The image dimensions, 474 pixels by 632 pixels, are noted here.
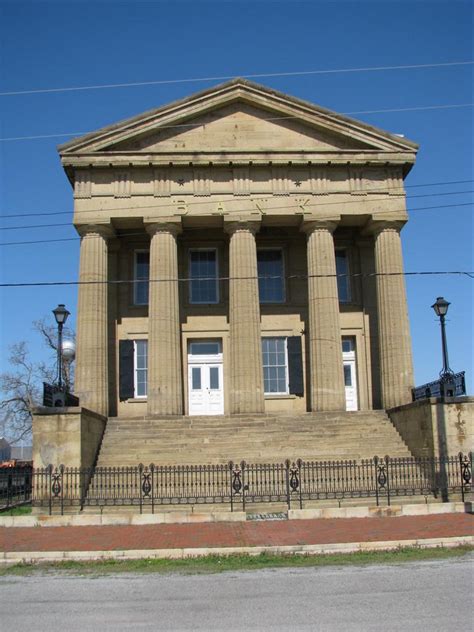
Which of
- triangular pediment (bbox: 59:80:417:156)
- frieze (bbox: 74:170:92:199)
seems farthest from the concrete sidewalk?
triangular pediment (bbox: 59:80:417:156)

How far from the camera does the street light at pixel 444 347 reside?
22.1m

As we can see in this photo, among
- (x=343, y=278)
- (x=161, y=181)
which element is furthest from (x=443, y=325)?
(x=161, y=181)

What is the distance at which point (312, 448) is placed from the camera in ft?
76.3

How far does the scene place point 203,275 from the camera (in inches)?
1217

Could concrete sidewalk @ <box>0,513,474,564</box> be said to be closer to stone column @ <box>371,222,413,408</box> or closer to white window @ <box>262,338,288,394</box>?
stone column @ <box>371,222,413,408</box>

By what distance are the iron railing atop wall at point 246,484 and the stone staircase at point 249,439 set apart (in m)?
1.76

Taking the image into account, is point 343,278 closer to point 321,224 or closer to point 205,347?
point 321,224

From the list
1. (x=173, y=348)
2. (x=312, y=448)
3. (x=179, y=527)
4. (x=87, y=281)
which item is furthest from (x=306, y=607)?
(x=87, y=281)

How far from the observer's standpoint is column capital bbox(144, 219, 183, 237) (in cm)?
2808

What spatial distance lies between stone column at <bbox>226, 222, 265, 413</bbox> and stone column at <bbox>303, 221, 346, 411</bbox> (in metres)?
2.18

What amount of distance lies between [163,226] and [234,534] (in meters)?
15.6

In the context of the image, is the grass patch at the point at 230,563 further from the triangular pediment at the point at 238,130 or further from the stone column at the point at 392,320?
the triangular pediment at the point at 238,130

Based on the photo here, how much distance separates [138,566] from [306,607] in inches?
174

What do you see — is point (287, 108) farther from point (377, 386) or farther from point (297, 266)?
point (377, 386)
